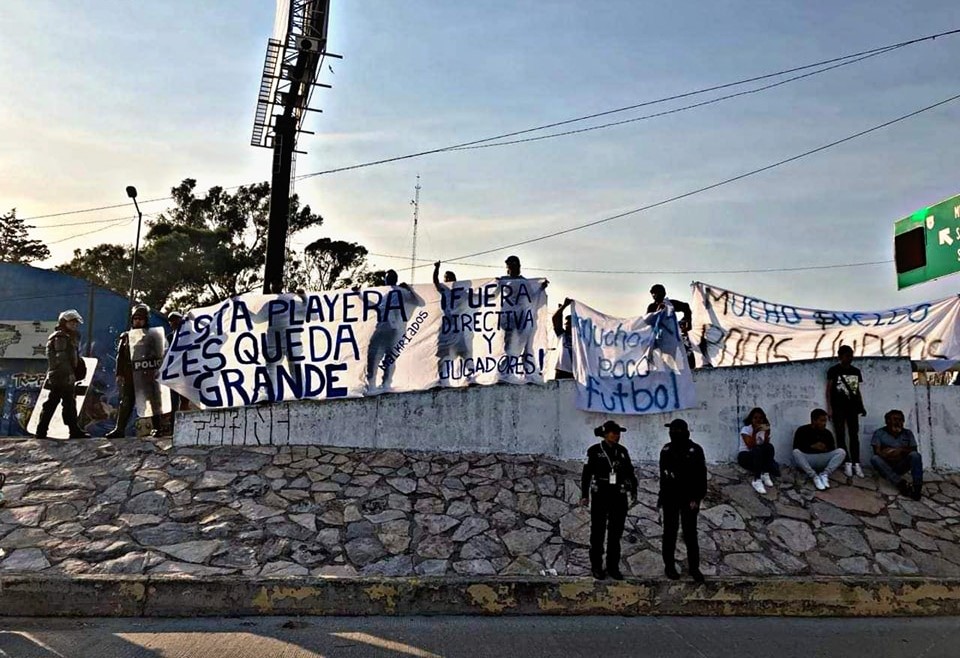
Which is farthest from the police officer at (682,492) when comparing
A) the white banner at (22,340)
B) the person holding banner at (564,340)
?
the white banner at (22,340)

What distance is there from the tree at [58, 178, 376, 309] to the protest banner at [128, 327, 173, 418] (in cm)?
2277

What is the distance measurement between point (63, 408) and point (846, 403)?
34.2ft

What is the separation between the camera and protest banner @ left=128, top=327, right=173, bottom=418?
10680 mm

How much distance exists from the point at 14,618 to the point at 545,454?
235 inches

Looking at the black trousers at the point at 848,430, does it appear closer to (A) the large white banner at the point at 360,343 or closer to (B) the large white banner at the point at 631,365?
(B) the large white banner at the point at 631,365

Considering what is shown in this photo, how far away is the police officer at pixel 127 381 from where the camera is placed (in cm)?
1050

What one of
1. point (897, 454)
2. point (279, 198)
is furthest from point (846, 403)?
point (279, 198)

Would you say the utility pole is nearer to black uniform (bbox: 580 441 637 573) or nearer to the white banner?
black uniform (bbox: 580 441 637 573)

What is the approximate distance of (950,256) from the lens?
37.5 feet

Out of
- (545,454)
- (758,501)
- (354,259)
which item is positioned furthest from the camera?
(354,259)

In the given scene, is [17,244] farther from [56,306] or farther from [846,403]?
[846,403]

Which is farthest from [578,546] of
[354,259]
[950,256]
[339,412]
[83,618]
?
[354,259]

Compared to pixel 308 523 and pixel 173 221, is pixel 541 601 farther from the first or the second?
pixel 173 221

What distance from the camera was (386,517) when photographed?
328 inches
